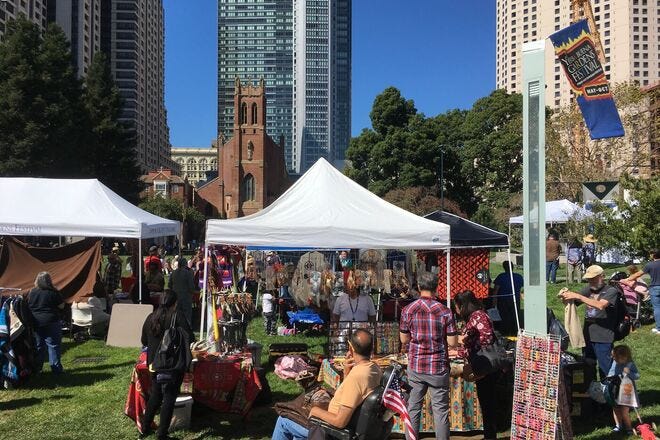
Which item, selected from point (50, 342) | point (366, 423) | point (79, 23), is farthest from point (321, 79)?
point (366, 423)

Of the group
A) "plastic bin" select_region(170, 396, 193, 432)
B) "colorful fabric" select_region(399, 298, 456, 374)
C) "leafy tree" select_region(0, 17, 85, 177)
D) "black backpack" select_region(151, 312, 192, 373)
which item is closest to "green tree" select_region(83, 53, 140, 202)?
"leafy tree" select_region(0, 17, 85, 177)

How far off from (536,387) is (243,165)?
6412cm

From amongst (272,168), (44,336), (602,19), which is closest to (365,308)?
(44,336)

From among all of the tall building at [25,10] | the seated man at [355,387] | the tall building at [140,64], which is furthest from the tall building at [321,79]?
the seated man at [355,387]

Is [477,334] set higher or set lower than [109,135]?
lower

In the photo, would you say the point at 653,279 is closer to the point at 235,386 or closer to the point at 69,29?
the point at 235,386

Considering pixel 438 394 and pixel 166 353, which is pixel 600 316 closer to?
pixel 438 394

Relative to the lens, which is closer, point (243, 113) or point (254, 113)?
point (243, 113)

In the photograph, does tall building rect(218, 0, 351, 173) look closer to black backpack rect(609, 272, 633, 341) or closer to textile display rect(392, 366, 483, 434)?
black backpack rect(609, 272, 633, 341)

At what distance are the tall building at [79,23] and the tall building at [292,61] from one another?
62.5 meters

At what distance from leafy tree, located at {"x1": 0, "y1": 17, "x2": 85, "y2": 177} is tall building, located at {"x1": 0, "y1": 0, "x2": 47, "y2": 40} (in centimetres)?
3596

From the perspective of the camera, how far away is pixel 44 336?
786 cm

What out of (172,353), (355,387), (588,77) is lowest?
(172,353)

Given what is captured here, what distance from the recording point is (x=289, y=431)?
4.05 meters
